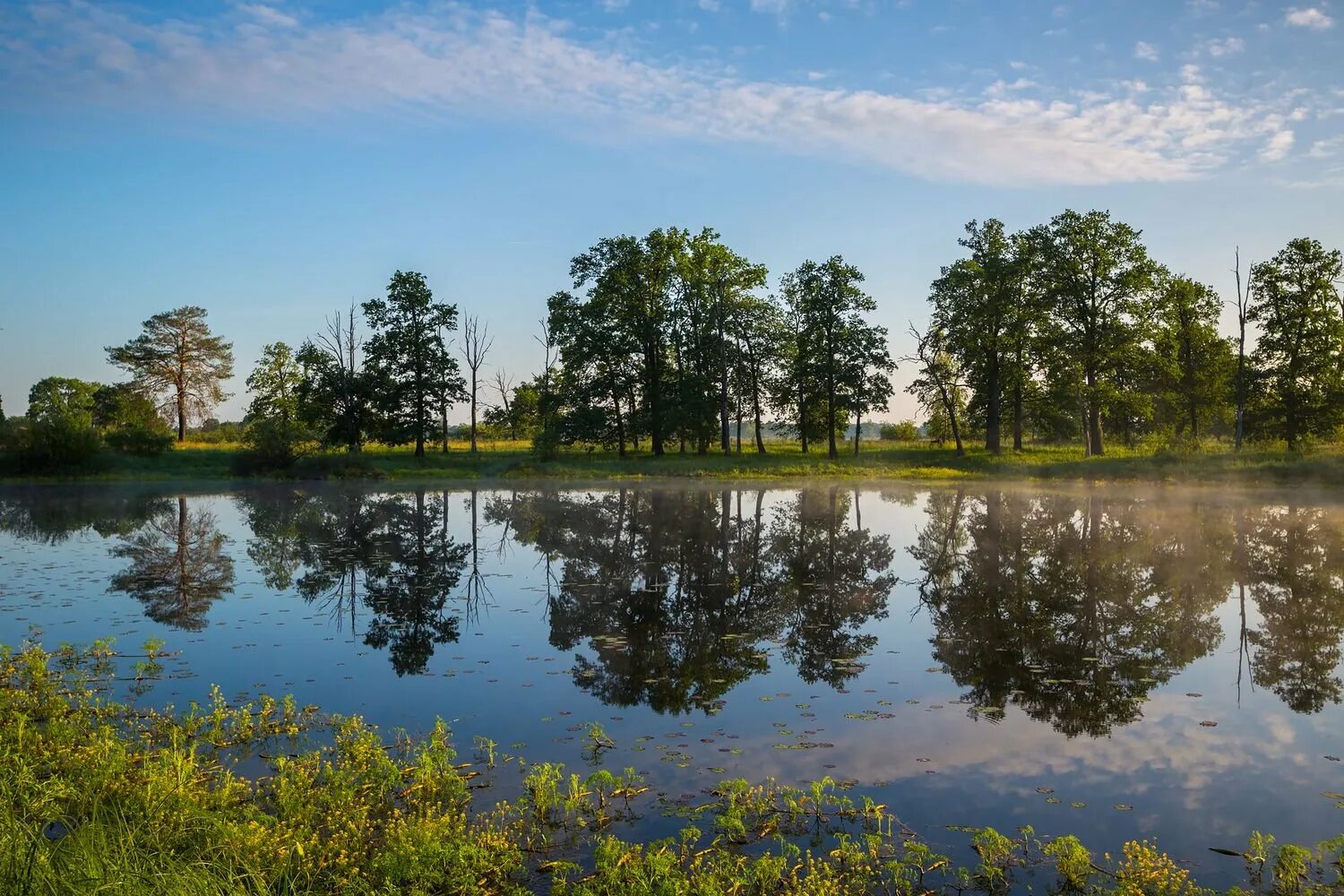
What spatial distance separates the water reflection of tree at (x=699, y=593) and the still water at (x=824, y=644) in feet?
0.34

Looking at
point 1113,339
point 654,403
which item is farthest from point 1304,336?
point 654,403

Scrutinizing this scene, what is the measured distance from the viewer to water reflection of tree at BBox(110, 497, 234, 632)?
15.4 meters

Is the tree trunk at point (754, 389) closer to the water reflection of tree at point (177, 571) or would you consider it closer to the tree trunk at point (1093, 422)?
the tree trunk at point (1093, 422)

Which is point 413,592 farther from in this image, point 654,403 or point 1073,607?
point 654,403

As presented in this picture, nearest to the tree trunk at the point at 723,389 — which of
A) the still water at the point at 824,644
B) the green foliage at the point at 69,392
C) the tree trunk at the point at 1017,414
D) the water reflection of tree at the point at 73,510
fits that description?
the tree trunk at the point at 1017,414

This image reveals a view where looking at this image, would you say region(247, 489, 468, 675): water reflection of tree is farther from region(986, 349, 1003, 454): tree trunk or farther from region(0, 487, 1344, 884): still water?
region(986, 349, 1003, 454): tree trunk

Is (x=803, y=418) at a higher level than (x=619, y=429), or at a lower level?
higher

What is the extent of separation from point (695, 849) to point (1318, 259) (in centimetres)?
5831

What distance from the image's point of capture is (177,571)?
63.2ft

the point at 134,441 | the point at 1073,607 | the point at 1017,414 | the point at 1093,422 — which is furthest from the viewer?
the point at 1017,414

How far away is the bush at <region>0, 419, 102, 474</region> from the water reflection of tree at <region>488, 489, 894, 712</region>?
97.3 ft

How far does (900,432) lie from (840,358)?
17.8 meters

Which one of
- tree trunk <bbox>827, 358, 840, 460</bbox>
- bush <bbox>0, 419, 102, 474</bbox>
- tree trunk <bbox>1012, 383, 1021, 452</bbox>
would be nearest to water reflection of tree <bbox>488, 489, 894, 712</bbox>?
tree trunk <bbox>827, 358, 840, 460</bbox>

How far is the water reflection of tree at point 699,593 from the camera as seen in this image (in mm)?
11500
